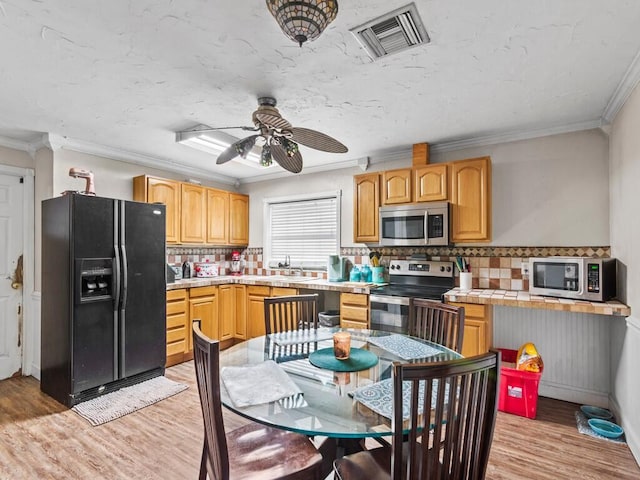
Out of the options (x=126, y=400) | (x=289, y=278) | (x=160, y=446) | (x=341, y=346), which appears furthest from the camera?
(x=289, y=278)

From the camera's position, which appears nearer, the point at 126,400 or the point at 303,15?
the point at 303,15

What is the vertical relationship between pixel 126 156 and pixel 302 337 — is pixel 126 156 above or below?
above

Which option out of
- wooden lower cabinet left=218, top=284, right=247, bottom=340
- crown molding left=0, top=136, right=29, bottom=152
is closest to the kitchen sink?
wooden lower cabinet left=218, top=284, right=247, bottom=340

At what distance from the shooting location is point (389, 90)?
95.7 inches

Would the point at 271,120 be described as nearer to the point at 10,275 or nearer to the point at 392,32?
the point at 392,32

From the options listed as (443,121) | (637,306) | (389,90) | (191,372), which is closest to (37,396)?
(191,372)

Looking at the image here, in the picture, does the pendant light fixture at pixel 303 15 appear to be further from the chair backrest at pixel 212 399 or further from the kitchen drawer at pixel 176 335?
the kitchen drawer at pixel 176 335

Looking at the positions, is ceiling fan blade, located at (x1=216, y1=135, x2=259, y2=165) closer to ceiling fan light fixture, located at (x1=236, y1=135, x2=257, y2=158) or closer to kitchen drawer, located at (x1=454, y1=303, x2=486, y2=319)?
ceiling fan light fixture, located at (x1=236, y1=135, x2=257, y2=158)

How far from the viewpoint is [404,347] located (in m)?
1.98

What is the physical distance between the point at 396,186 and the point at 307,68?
1.83m

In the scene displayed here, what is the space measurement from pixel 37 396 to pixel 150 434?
4.86 ft

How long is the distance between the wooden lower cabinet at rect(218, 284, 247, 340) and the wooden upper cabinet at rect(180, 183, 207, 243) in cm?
73

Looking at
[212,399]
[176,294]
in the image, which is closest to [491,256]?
[212,399]

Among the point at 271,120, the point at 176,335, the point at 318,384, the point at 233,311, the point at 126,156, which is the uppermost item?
the point at 126,156
